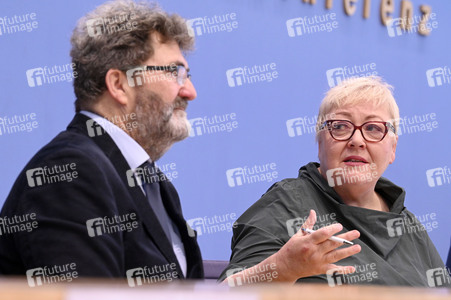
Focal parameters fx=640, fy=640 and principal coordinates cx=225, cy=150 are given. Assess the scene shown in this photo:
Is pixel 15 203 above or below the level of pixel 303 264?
above

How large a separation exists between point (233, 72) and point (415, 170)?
971mm

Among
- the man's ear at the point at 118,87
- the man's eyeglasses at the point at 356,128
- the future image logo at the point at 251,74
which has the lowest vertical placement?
the man's eyeglasses at the point at 356,128

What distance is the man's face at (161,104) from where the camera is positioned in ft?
4.67

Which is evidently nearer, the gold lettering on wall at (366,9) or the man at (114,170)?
the man at (114,170)

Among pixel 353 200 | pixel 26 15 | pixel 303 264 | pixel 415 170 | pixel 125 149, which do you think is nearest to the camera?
pixel 303 264

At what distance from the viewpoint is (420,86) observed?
2910 mm

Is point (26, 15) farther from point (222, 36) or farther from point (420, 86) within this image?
point (420, 86)

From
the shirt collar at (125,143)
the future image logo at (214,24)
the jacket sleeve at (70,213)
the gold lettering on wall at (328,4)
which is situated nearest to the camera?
the jacket sleeve at (70,213)

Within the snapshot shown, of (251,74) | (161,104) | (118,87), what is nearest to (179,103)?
(161,104)

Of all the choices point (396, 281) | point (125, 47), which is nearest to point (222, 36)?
point (125, 47)

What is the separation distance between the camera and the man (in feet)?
3.54

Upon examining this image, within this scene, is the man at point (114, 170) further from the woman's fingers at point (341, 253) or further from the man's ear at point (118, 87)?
the woman's fingers at point (341, 253)

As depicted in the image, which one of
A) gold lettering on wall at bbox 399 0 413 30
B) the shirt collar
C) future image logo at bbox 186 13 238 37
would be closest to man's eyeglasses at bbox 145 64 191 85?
the shirt collar

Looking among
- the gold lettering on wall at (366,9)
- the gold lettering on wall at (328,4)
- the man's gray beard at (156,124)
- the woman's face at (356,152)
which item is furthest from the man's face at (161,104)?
the gold lettering on wall at (366,9)
